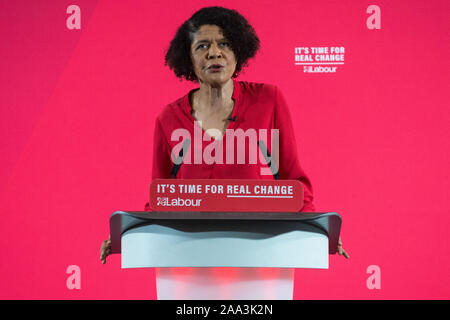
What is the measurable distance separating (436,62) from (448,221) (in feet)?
2.13

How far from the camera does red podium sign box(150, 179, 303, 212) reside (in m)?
1.16

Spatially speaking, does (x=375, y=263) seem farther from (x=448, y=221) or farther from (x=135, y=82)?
(x=135, y=82)

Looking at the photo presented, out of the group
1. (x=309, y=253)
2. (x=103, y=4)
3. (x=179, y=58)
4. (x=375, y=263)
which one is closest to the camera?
(x=309, y=253)

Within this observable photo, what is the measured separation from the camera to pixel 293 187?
3.83 ft

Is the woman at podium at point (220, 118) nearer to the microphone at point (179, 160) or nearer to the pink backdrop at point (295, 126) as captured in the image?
the microphone at point (179, 160)

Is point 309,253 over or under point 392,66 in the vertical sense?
under

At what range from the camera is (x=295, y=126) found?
93.4 inches

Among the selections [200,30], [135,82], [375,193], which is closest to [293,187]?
[200,30]

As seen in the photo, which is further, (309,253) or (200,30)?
(200,30)

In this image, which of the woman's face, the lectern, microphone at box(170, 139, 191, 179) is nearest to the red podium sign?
the lectern

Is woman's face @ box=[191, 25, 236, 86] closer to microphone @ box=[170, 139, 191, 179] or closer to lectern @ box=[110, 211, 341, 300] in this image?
microphone @ box=[170, 139, 191, 179]

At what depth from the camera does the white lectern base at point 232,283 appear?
116cm

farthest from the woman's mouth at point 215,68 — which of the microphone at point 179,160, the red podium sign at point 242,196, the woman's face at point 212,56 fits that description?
the red podium sign at point 242,196

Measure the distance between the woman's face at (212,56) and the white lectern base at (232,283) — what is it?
0.66m
